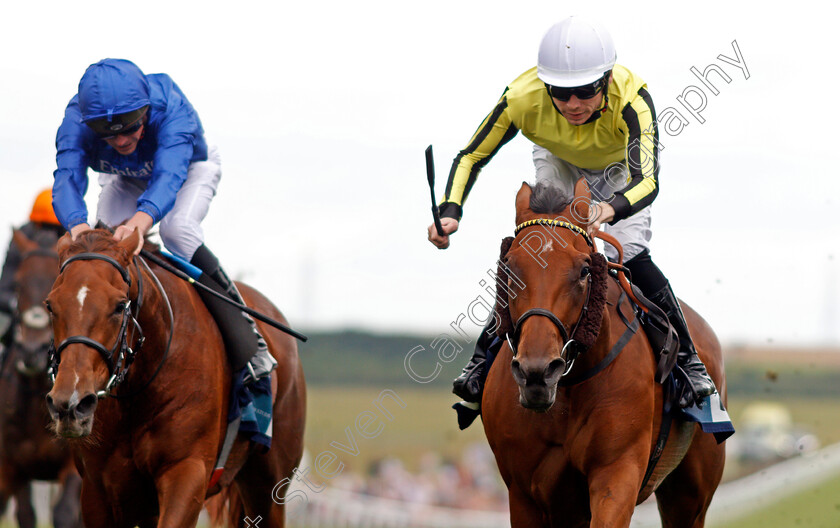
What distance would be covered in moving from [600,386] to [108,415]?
86.7 inches

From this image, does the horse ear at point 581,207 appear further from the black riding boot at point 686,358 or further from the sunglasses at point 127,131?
the sunglasses at point 127,131

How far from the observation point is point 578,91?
5.02 meters

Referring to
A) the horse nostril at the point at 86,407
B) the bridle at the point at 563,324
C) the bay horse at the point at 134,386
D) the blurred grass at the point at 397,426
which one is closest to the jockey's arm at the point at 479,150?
the bridle at the point at 563,324

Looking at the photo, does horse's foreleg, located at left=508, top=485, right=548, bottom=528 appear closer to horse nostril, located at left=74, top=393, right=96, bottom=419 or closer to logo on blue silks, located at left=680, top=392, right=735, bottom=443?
logo on blue silks, located at left=680, top=392, right=735, bottom=443

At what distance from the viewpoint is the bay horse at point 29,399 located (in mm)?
7441

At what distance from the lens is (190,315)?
5.27 metres

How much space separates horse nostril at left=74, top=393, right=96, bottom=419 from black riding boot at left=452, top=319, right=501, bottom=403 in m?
1.76

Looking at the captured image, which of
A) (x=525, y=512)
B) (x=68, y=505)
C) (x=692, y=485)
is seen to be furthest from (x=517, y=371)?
(x=68, y=505)

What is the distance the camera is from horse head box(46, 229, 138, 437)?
13.6 ft

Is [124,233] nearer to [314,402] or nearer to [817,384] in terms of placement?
[314,402]

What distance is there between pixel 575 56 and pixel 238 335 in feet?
6.99

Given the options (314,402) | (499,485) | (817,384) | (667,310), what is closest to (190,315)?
(667,310)

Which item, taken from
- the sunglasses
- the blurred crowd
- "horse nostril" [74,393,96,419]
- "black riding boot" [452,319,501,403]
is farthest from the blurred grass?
"horse nostril" [74,393,96,419]

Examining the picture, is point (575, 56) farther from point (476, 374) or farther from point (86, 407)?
point (86, 407)
